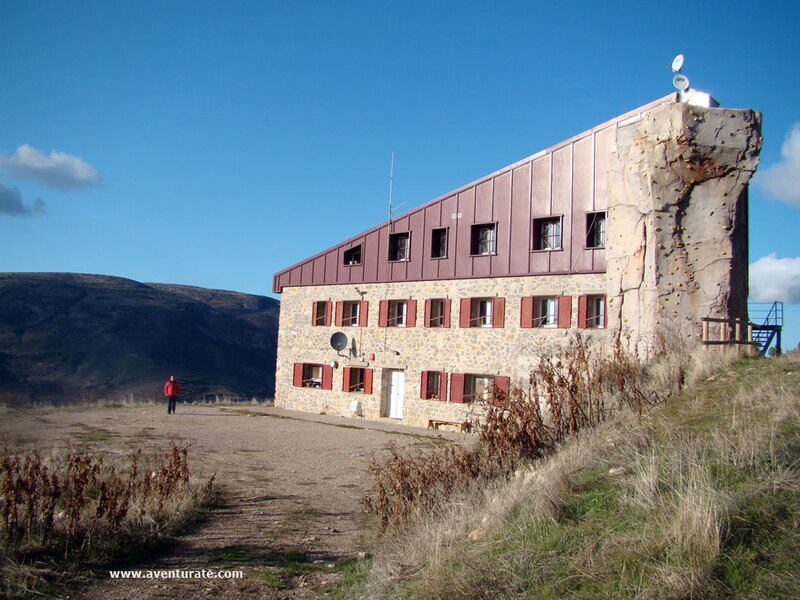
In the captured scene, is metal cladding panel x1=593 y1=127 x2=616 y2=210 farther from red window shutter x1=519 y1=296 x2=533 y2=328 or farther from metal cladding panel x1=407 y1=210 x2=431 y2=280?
metal cladding panel x1=407 y1=210 x2=431 y2=280

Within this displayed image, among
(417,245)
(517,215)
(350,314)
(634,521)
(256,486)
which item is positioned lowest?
(256,486)

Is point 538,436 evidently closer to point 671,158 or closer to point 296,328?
point 671,158

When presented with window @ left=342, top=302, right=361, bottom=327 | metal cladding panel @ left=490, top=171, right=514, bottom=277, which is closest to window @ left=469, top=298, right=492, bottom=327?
metal cladding panel @ left=490, top=171, right=514, bottom=277

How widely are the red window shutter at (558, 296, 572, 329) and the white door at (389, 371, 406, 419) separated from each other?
6623 mm

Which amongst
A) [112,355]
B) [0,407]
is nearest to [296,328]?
[0,407]

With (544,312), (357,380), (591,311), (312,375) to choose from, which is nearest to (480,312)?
(544,312)

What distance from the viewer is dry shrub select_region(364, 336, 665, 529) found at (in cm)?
750

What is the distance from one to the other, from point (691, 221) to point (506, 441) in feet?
21.1

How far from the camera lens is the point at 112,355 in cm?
5700

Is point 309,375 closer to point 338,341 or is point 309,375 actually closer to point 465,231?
point 338,341

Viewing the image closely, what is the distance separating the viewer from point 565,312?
19.5 metres

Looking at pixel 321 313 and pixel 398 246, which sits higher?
pixel 398 246

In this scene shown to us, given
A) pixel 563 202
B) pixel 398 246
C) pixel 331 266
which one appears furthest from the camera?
pixel 331 266

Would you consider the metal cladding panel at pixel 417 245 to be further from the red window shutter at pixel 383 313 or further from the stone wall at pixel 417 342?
the red window shutter at pixel 383 313
